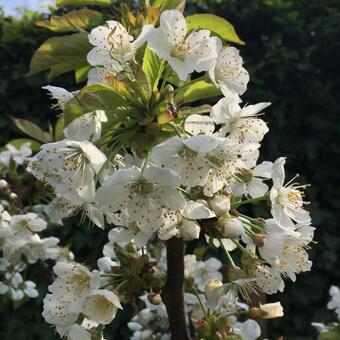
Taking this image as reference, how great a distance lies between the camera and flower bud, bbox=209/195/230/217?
0.83m

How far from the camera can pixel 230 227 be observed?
2.82 ft

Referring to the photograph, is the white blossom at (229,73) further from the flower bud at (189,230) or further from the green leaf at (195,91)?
the flower bud at (189,230)

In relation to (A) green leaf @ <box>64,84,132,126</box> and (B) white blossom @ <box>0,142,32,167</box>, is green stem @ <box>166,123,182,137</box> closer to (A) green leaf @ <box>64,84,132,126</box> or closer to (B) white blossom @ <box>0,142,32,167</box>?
(A) green leaf @ <box>64,84,132,126</box>

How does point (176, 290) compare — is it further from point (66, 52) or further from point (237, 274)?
point (66, 52)

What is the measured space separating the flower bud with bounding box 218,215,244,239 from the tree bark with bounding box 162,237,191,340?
12 centimetres

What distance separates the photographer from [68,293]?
950mm

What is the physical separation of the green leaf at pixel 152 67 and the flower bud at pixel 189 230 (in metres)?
0.22

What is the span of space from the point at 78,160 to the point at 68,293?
243 mm

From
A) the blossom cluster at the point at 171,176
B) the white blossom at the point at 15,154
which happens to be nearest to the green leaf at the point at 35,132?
the white blossom at the point at 15,154

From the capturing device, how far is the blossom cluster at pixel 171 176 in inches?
32.2

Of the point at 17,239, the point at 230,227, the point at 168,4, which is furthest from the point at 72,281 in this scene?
the point at 17,239

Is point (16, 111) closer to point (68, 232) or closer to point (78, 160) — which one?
point (68, 232)

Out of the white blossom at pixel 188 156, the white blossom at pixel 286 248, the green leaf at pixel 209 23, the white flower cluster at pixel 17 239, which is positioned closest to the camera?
the white blossom at pixel 188 156

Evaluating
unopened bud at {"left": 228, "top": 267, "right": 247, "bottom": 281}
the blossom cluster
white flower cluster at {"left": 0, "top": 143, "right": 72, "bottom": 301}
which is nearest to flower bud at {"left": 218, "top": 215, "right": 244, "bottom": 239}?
the blossom cluster
